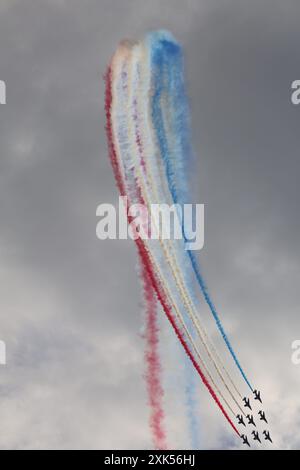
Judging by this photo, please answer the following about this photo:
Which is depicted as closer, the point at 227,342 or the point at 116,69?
the point at 116,69

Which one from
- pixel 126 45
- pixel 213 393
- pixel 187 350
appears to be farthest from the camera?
pixel 213 393
